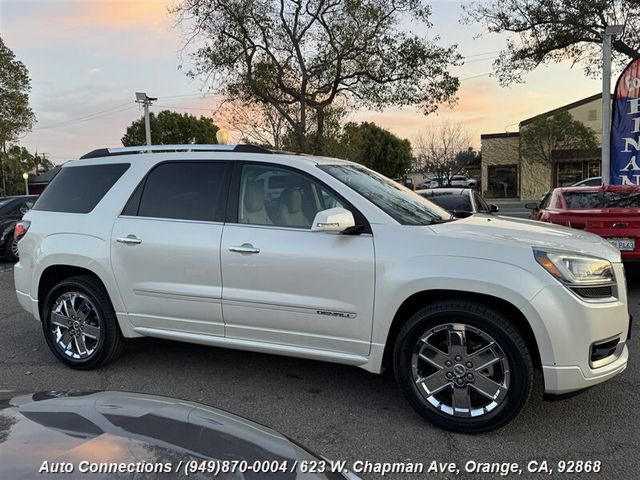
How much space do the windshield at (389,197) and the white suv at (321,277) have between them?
18 millimetres

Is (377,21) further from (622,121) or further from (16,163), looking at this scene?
(16,163)

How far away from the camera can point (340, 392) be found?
4.11 m

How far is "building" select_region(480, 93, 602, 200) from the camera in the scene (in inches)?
1304

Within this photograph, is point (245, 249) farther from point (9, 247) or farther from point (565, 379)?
point (9, 247)

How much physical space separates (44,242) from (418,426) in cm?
353

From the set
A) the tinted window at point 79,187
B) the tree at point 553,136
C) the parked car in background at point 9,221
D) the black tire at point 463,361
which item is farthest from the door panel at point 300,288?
the tree at point 553,136

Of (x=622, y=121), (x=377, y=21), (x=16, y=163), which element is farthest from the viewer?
(x=16, y=163)

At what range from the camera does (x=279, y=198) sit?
401cm

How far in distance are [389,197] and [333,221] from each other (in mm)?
822

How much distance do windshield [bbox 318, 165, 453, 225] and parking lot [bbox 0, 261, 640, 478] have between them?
1.36 m

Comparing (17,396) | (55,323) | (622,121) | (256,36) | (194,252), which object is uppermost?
(256,36)

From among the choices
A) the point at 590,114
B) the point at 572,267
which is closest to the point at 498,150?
the point at 590,114

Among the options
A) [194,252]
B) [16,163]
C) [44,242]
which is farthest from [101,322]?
[16,163]

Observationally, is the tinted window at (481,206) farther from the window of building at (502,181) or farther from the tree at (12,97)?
the tree at (12,97)
